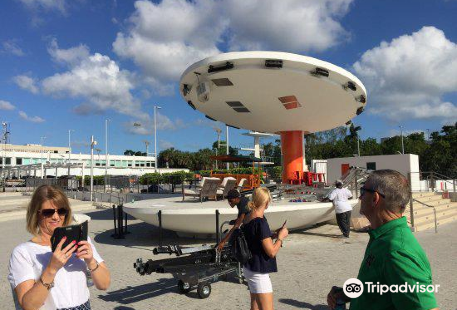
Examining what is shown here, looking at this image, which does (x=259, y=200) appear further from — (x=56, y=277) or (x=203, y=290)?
(x=203, y=290)

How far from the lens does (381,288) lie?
179 centimetres

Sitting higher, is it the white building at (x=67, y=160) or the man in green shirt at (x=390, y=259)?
the white building at (x=67, y=160)

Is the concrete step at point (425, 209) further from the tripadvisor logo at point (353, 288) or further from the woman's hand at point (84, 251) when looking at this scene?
the woman's hand at point (84, 251)

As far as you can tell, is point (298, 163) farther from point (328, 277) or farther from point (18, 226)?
point (18, 226)

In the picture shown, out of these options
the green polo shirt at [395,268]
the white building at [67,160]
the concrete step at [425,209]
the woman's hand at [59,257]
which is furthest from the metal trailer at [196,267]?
the white building at [67,160]

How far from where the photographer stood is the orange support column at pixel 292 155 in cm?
1855

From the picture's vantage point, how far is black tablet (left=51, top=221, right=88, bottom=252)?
2174mm

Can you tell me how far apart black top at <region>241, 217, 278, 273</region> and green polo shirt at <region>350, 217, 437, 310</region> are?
1.86 metres

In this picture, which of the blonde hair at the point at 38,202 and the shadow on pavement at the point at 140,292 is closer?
the blonde hair at the point at 38,202

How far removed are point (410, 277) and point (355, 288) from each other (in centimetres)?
44

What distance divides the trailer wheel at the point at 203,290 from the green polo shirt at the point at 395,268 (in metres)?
4.21

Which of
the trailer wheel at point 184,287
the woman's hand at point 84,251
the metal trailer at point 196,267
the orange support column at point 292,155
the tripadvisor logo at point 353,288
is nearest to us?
the tripadvisor logo at point 353,288

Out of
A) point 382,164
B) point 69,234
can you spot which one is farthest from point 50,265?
point 382,164

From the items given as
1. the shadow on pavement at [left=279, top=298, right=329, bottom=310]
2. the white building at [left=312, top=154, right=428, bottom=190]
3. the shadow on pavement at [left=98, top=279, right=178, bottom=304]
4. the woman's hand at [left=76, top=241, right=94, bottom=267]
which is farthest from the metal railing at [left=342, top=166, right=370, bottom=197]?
the woman's hand at [left=76, top=241, right=94, bottom=267]
